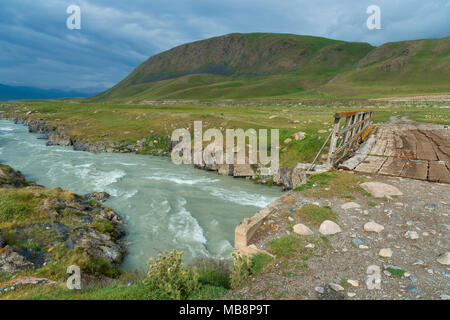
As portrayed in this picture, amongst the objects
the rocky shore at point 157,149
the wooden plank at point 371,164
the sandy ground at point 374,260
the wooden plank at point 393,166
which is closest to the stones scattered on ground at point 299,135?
the rocky shore at point 157,149

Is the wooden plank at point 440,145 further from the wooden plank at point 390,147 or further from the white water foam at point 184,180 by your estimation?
the white water foam at point 184,180

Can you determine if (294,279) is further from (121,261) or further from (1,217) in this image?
(1,217)

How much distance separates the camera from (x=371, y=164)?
1091 centimetres

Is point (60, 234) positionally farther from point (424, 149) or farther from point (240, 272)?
point (424, 149)

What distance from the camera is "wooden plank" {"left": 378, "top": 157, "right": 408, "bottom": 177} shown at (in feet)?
31.7

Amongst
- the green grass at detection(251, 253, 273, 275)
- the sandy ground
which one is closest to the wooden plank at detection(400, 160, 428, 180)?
the sandy ground

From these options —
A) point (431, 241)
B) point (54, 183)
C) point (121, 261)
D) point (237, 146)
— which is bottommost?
point (121, 261)

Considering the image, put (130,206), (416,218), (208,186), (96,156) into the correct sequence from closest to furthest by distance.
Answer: (416,218) → (130,206) → (208,186) → (96,156)

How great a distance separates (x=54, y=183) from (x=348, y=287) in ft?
79.0

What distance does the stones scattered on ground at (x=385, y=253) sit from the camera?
16.6 feet

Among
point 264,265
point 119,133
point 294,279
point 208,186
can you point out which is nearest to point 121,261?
point 264,265

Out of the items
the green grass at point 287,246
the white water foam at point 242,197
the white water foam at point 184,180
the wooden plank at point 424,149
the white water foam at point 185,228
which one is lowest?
the white water foam at point 185,228

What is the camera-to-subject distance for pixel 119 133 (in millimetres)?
39469

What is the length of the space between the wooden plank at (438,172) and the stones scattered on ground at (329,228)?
5.90 meters
